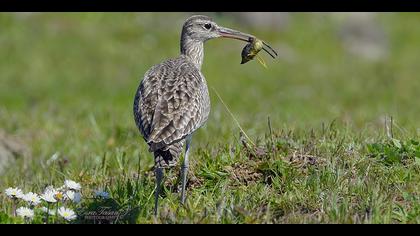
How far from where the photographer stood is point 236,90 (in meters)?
18.0

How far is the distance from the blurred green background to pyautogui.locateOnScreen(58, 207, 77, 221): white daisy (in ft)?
11.4

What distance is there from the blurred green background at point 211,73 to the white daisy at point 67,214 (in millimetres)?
3487

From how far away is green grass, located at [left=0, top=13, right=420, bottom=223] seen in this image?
21.8ft

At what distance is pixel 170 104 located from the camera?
7242mm

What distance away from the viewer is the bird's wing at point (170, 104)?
269 inches

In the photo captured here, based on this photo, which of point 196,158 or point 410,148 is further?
point 196,158

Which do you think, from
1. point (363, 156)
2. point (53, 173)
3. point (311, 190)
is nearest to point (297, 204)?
point (311, 190)

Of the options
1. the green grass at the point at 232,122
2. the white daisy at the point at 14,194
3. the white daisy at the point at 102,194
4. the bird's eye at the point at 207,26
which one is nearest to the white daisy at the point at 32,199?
the white daisy at the point at 14,194

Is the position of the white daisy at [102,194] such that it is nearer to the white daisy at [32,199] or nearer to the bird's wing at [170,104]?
the white daisy at [32,199]

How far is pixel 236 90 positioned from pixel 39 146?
706cm


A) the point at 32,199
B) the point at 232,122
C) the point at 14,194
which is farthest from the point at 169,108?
the point at 232,122

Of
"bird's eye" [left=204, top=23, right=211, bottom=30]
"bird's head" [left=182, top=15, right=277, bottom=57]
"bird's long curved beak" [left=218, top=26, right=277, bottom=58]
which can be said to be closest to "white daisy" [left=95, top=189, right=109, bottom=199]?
"bird's long curved beak" [left=218, top=26, right=277, bottom=58]

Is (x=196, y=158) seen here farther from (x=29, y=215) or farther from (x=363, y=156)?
(x=29, y=215)

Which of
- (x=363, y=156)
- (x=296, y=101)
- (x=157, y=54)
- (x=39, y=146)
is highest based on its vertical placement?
(x=157, y=54)
